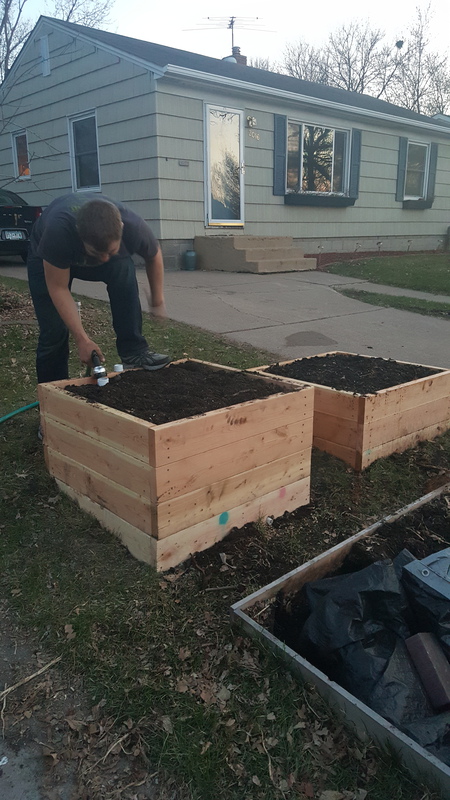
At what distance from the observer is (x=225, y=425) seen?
8.89 ft

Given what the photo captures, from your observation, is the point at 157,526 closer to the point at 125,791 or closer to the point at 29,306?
the point at 125,791

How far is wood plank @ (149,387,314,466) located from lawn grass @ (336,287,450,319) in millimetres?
5896

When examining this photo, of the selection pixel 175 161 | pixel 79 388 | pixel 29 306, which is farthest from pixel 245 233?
pixel 79 388

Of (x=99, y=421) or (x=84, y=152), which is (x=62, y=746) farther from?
(x=84, y=152)

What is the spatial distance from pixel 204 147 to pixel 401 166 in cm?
680

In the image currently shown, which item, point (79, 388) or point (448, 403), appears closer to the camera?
point (79, 388)

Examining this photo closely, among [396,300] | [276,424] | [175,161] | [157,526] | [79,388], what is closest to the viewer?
[157,526]

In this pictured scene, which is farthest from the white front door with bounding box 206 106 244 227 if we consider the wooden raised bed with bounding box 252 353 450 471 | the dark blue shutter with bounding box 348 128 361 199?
the wooden raised bed with bounding box 252 353 450 471

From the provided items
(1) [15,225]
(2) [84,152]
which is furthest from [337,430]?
(2) [84,152]

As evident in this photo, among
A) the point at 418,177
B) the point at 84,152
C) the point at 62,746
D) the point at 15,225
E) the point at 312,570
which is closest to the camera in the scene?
the point at 62,746

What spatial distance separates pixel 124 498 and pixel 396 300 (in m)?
7.54

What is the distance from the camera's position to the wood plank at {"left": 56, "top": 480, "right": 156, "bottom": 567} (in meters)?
2.60

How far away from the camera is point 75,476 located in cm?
A: 306

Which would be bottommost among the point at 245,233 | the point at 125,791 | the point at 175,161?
the point at 125,791
